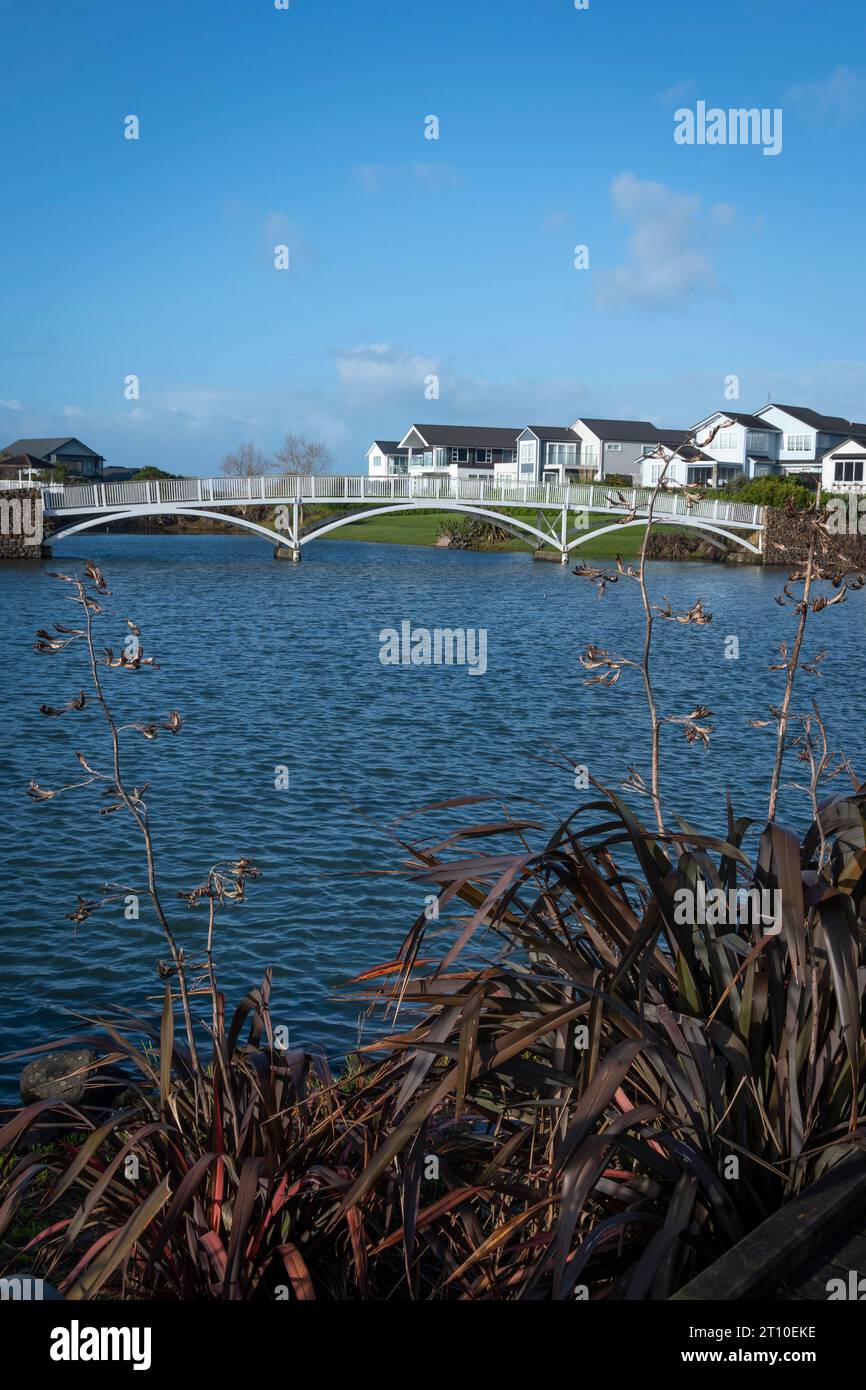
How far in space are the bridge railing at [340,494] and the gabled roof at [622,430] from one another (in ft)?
140

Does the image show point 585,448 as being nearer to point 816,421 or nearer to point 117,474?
point 816,421

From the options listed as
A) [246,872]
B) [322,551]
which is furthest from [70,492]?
[246,872]

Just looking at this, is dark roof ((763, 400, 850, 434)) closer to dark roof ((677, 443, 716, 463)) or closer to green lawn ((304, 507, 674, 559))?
green lawn ((304, 507, 674, 559))

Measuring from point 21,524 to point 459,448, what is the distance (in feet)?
218

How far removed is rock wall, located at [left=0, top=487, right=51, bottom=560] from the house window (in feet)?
189

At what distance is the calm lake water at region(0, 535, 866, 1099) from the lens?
9.49m

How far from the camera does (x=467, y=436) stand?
377ft

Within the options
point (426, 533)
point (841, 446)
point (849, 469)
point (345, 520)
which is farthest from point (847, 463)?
point (345, 520)

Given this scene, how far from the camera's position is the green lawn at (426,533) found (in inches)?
2601

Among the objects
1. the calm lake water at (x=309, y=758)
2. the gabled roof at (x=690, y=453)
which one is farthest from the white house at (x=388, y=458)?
the gabled roof at (x=690, y=453)

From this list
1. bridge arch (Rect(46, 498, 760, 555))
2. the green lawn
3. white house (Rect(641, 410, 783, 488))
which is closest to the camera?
bridge arch (Rect(46, 498, 760, 555))

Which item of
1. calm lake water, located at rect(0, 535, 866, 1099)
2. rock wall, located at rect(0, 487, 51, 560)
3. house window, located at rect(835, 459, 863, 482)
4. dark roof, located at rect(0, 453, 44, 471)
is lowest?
calm lake water, located at rect(0, 535, 866, 1099)

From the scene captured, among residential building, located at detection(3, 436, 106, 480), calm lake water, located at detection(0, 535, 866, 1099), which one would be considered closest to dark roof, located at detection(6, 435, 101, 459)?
residential building, located at detection(3, 436, 106, 480)
